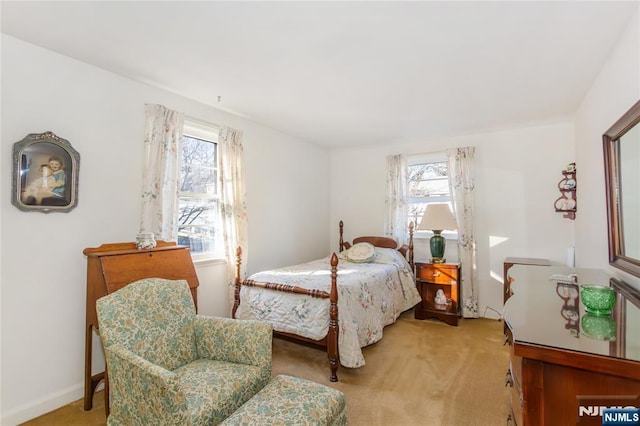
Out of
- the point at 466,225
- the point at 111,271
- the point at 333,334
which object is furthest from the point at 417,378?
the point at 111,271

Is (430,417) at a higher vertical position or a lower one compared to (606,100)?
lower

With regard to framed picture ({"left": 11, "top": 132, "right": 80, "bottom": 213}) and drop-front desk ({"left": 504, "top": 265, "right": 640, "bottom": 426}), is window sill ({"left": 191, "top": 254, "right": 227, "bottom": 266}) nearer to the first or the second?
framed picture ({"left": 11, "top": 132, "right": 80, "bottom": 213})

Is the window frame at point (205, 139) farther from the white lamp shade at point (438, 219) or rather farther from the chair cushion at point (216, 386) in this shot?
the white lamp shade at point (438, 219)

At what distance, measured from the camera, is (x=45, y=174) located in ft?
7.10

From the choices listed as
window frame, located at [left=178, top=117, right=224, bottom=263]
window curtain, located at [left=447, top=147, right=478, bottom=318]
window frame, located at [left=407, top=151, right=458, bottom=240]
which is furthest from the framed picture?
window curtain, located at [left=447, top=147, right=478, bottom=318]

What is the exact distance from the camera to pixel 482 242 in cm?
414

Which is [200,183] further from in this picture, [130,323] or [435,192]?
[435,192]

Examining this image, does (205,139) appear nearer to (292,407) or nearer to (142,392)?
(142,392)

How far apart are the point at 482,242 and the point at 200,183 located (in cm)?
361

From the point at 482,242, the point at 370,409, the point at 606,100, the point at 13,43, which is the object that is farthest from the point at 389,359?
the point at 13,43

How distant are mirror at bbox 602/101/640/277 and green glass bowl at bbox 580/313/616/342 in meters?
0.69

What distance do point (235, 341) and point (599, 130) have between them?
10.5ft

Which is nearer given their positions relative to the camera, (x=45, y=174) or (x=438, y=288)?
(x=45, y=174)

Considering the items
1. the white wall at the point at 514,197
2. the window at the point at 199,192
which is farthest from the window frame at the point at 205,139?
Answer: the white wall at the point at 514,197
